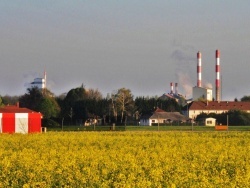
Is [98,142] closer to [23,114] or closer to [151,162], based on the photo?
[151,162]

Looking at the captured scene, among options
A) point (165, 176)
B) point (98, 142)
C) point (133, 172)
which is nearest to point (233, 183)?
point (165, 176)

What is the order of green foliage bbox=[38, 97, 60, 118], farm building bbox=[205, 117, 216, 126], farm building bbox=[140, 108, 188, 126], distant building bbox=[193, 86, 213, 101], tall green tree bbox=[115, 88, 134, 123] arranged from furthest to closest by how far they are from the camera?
distant building bbox=[193, 86, 213, 101] → tall green tree bbox=[115, 88, 134, 123] → farm building bbox=[140, 108, 188, 126] → farm building bbox=[205, 117, 216, 126] → green foliage bbox=[38, 97, 60, 118]

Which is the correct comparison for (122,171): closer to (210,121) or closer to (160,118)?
(210,121)

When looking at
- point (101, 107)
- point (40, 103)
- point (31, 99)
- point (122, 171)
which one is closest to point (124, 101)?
point (101, 107)

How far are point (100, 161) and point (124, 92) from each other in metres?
137

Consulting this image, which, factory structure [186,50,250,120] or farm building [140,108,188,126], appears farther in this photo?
factory structure [186,50,250,120]

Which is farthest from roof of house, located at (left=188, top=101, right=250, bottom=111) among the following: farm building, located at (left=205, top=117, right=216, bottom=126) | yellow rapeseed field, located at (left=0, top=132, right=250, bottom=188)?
yellow rapeseed field, located at (left=0, top=132, right=250, bottom=188)

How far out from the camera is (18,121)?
8206cm

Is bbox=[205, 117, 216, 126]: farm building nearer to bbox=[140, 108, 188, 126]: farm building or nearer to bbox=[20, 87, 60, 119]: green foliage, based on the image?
bbox=[140, 108, 188, 126]: farm building

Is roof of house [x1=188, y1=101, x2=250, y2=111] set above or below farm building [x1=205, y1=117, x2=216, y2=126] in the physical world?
above

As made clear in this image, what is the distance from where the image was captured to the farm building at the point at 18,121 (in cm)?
8044

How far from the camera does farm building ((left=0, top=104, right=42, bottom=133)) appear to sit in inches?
3167

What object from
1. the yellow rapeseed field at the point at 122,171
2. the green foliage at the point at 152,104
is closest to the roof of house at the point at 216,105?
the green foliage at the point at 152,104

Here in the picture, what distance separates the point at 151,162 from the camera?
2289 centimetres
